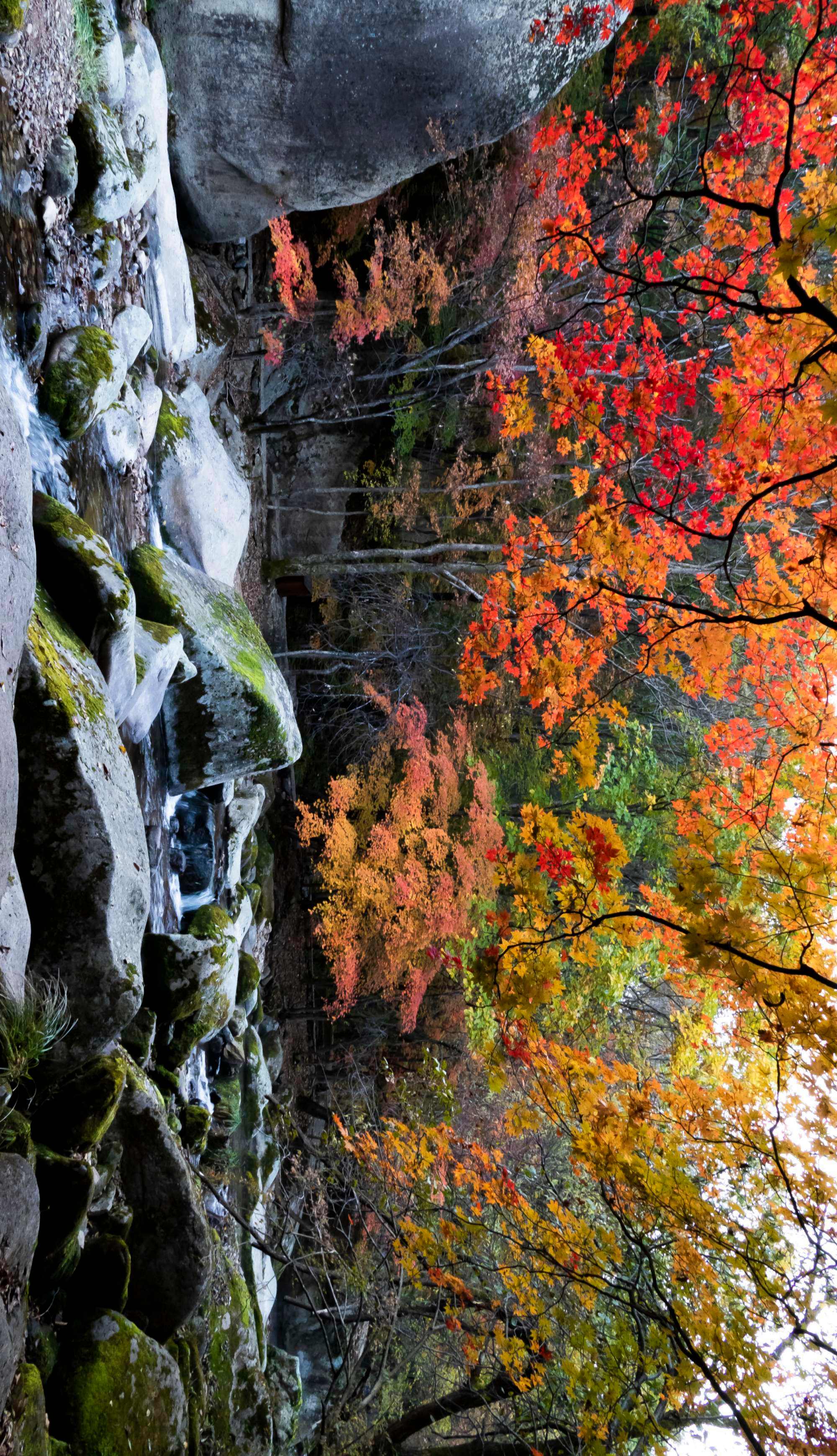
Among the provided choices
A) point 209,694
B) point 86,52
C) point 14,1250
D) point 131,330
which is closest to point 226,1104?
point 209,694

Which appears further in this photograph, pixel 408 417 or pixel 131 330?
pixel 408 417

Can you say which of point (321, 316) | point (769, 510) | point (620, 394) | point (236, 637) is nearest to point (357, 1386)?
point (236, 637)

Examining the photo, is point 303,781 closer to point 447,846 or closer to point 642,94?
point 447,846

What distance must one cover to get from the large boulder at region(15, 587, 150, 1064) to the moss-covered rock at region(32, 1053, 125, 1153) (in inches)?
5.1

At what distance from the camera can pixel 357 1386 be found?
638cm

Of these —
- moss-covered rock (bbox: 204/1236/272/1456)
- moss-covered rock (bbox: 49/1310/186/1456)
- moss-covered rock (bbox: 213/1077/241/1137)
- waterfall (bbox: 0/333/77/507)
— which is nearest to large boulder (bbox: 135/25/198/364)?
waterfall (bbox: 0/333/77/507)

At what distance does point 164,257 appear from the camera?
6.83 m

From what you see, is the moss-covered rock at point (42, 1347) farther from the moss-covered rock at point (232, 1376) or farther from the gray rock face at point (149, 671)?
the gray rock face at point (149, 671)

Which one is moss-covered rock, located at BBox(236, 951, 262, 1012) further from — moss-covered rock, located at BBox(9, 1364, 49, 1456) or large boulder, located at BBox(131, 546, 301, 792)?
moss-covered rock, located at BBox(9, 1364, 49, 1456)

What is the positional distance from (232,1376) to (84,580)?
576cm

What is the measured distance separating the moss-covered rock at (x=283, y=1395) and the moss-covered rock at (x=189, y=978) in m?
3.35

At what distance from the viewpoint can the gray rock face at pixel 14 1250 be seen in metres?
2.62

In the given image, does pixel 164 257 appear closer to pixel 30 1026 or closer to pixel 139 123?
pixel 139 123

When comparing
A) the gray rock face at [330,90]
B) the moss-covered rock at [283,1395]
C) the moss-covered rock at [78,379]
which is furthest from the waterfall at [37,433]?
the moss-covered rock at [283,1395]
